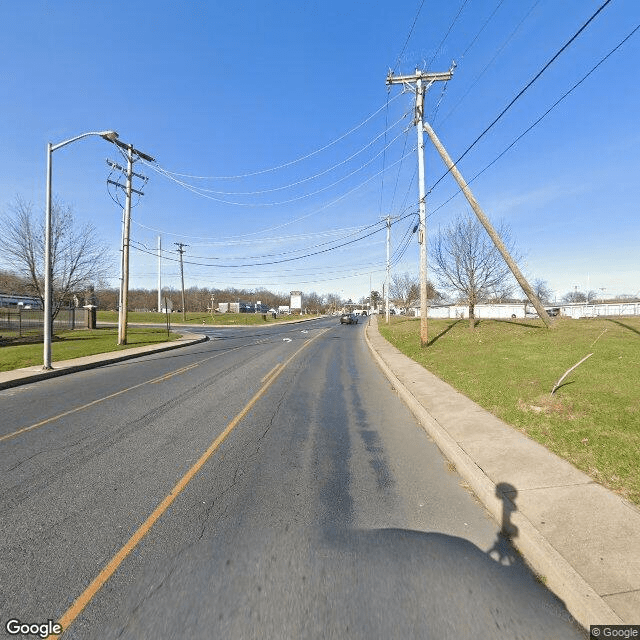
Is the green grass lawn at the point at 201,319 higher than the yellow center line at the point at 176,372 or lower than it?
higher

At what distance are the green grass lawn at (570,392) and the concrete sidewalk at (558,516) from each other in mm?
365

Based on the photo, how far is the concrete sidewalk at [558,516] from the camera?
2.36m

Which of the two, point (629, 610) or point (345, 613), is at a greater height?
point (629, 610)

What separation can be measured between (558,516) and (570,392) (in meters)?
4.81

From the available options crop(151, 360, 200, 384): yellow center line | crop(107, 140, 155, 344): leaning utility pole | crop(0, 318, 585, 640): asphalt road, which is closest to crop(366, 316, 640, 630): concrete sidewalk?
crop(0, 318, 585, 640): asphalt road

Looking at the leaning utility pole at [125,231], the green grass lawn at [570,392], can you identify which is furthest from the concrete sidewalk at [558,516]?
the leaning utility pole at [125,231]

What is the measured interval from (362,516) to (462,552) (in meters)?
0.94

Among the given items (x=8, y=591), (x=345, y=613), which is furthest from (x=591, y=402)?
(x=8, y=591)

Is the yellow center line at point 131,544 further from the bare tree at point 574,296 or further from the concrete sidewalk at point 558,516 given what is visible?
the bare tree at point 574,296

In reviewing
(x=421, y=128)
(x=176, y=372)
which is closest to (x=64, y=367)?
(x=176, y=372)

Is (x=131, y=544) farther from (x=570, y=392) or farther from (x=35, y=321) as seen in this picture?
(x=35, y=321)

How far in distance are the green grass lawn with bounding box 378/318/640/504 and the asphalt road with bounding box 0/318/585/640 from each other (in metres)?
1.71

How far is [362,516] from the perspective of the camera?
3.44 metres

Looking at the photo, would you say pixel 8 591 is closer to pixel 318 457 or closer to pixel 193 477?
pixel 193 477
